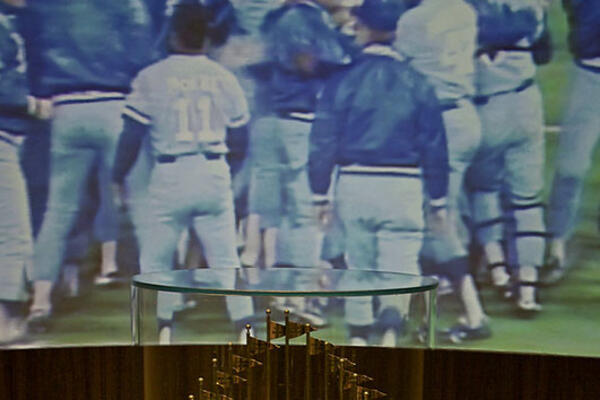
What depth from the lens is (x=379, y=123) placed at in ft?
7.73

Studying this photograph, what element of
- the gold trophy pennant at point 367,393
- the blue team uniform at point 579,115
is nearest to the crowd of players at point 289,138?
the blue team uniform at point 579,115

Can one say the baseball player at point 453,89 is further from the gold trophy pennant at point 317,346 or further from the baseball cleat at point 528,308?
the gold trophy pennant at point 317,346

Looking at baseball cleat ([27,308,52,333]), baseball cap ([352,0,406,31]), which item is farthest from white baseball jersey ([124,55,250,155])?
baseball cleat ([27,308,52,333])

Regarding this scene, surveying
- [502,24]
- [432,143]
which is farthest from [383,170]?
[502,24]

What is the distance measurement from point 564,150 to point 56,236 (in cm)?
142

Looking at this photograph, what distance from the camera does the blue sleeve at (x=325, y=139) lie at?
236cm

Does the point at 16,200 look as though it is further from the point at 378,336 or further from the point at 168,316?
the point at 378,336

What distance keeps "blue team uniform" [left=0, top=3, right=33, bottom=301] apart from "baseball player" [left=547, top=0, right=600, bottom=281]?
4.76 ft

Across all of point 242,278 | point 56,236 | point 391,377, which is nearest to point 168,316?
point 242,278

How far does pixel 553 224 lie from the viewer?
2.32m

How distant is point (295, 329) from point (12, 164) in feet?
4.85

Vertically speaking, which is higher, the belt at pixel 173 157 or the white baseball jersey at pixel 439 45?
the white baseball jersey at pixel 439 45

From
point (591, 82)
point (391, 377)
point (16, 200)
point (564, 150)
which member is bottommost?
point (391, 377)

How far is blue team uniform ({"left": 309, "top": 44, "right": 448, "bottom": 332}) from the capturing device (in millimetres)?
2348
